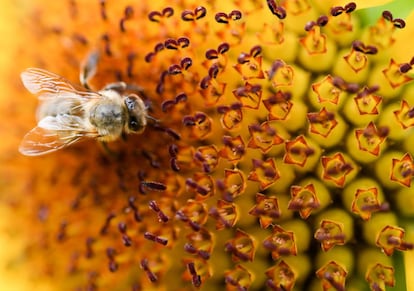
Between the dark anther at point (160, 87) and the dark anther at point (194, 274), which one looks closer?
the dark anther at point (194, 274)

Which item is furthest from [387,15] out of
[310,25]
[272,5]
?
[272,5]

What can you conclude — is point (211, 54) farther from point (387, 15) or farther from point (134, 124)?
point (387, 15)

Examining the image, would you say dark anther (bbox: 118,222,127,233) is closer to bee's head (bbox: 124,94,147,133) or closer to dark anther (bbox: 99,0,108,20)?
bee's head (bbox: 124,94,147,133)

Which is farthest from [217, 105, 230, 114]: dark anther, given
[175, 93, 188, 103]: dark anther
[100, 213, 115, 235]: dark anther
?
[100, 213, 115, 235]: dark anther

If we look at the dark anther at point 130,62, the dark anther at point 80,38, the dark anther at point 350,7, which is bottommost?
the dark anther at point 130,62

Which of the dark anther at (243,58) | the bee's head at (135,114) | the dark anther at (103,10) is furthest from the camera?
the dark anther at (103,10)

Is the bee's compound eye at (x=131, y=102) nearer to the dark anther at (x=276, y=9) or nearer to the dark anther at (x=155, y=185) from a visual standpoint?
the dark anther at (x=155, y=185)

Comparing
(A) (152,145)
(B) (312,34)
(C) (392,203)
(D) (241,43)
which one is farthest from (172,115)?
(C) (392,203)

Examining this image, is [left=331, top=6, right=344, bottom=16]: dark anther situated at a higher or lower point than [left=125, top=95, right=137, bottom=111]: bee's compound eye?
higher

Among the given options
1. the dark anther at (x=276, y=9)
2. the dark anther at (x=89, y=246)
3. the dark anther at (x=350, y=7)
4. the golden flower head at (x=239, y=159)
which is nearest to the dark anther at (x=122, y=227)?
the golden flower head at (x=239, y=159)
